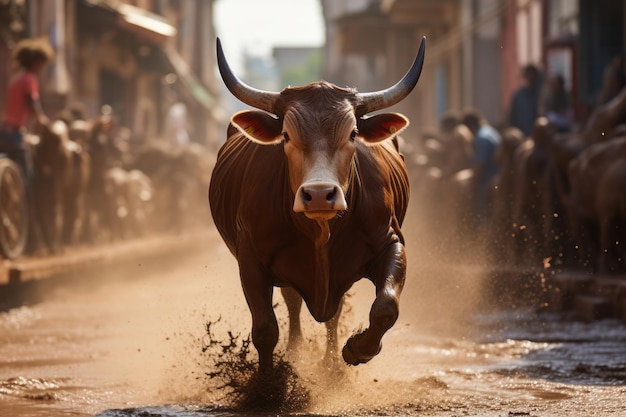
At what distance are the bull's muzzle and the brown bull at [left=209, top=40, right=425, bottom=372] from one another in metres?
0.27

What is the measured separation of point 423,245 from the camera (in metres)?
14.6

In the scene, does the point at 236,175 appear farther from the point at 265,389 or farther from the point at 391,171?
the point at 265,389

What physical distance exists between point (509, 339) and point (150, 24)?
22.5 meters

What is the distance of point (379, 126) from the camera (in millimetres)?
7113

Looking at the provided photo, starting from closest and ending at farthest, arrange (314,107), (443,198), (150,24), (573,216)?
(314,107) → (573,216) → (443,198) → (150,24)

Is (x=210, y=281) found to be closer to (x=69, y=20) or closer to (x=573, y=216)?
(x=573, y=216)

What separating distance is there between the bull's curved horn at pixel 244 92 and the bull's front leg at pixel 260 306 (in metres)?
0.72

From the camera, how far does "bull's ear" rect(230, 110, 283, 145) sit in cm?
700

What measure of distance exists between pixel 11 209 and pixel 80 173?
3.31m

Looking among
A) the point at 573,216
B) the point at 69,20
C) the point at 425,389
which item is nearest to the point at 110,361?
the point at 425,389

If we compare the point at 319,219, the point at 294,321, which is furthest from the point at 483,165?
the point at 319,219

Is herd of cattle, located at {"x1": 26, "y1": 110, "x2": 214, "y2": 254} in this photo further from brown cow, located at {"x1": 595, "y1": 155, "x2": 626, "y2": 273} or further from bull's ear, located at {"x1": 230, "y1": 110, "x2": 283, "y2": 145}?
bull's ear, located at {"x1": 230, "y1": 110, "x2": 283, "y2": 145}

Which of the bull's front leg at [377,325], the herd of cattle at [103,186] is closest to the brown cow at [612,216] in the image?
the bull's front leg at [377,325]

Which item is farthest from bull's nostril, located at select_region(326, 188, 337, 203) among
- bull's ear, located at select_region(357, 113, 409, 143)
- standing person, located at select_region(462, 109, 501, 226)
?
standing person, located at select_region(462, 109, 501, 226)
